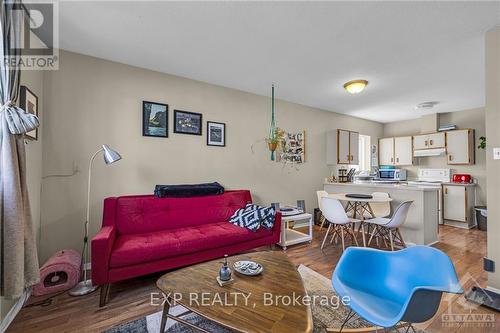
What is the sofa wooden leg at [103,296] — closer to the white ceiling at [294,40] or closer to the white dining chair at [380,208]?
the white ceiling at [294,40]

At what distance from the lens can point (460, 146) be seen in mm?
4691

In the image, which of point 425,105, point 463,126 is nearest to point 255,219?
point 425,105

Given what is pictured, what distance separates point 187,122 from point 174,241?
1.68 metres

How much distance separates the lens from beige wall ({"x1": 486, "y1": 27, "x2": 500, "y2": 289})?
6.79ft

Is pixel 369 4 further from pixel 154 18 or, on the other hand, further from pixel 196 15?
pixel 154 18

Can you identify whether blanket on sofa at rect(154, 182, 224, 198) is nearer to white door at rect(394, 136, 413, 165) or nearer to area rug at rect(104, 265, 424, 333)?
area rug at rect(104, 265, 424, 333)

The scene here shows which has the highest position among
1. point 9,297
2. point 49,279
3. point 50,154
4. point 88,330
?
point 50,154

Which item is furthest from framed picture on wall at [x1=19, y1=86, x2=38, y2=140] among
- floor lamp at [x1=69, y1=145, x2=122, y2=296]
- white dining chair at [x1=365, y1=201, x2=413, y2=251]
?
white dining chair at [x1=365, y1=201, x2=413, y2=251]

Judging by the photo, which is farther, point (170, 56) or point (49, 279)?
point (170, 56)

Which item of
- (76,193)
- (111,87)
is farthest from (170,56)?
(76,193)

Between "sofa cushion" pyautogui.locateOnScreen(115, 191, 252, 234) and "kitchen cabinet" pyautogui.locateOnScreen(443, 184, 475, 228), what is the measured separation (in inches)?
A: 172

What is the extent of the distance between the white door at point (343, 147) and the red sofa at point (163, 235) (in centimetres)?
251

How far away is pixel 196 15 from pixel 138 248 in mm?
2117

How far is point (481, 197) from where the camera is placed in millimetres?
4559
